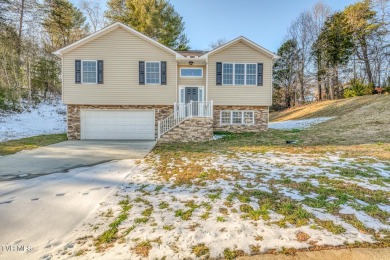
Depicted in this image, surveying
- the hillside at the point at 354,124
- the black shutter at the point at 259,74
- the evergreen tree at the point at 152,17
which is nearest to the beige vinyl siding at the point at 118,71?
the black shutter at the point at 259,74

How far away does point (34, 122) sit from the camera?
1736 centimetres

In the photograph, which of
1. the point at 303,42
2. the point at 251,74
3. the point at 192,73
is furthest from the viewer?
the point at 303,42

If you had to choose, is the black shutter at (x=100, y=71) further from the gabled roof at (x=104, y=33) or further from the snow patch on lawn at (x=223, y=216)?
the snow patch on lawn at (x=223, y=216)

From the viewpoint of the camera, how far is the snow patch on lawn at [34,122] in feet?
46.4

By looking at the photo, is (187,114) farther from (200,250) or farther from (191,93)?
(200,250)

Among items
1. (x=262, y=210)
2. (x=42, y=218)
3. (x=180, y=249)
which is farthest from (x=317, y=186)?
(x=42, y=218)

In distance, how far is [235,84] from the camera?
13.5m

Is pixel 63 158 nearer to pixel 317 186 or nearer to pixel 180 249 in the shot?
pixel 180 249

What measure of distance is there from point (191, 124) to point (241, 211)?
8.31 meters

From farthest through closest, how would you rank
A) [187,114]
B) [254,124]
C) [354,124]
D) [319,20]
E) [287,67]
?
A: [287,67], [319,20], [254,124], [354,124], [187,114]

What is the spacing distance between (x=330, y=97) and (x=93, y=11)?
1262 inches

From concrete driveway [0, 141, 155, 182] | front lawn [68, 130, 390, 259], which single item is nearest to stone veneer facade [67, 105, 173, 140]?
concrete driveway [0, 141, 155, 182]

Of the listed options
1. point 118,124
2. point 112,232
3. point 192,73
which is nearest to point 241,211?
point 112,232

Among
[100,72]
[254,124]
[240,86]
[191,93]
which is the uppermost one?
[100,72]
